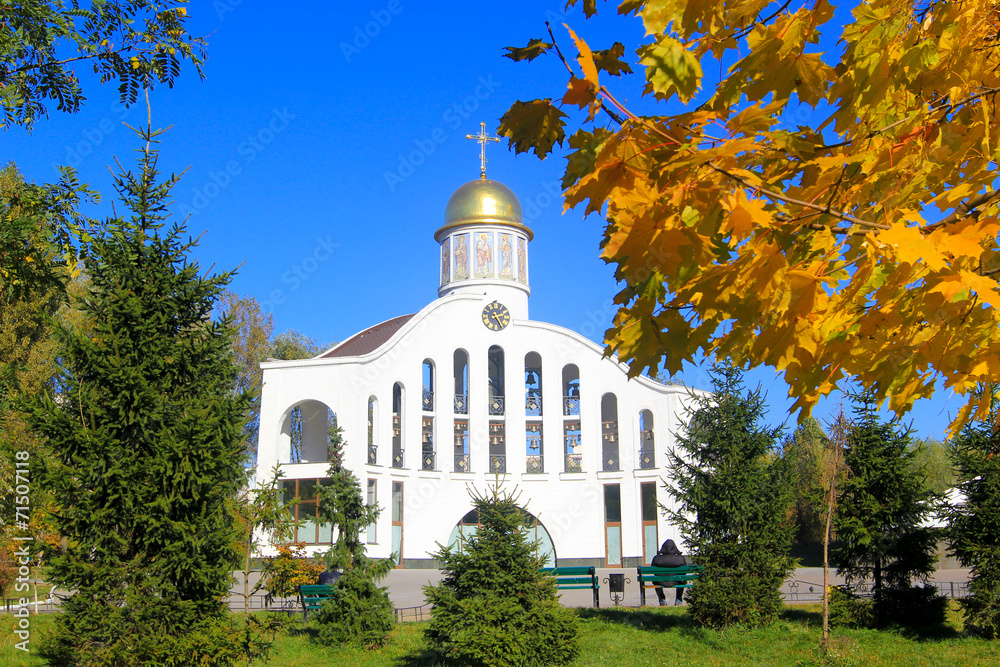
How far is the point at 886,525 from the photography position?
536 inches

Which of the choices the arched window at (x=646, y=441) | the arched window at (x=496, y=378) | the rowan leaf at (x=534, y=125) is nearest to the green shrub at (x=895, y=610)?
the rowan leaf at (x=534, y=125)

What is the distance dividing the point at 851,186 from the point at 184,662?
718 cm

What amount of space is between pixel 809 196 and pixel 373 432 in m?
28.7

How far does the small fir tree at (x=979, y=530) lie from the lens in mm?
12406

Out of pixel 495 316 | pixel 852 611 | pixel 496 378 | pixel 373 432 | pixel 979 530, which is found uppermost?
pixel 495 316

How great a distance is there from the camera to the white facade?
28.8 meters

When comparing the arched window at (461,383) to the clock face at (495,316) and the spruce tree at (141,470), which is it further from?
the spruce tree at (141,470)

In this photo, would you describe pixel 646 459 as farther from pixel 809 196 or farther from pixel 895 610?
pixel 809 196

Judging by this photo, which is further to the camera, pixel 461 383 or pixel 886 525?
pixel 461 383

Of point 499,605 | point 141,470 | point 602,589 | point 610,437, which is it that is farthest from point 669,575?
point 610,437

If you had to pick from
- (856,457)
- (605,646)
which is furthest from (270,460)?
(856,457)

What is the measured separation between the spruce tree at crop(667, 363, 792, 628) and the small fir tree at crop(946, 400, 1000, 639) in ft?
9.33

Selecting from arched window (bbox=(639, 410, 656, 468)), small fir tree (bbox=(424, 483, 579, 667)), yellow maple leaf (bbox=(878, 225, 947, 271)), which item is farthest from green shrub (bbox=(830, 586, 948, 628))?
arched window (bbox=(639, 410, 656, 468))

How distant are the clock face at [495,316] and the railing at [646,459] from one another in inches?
313
